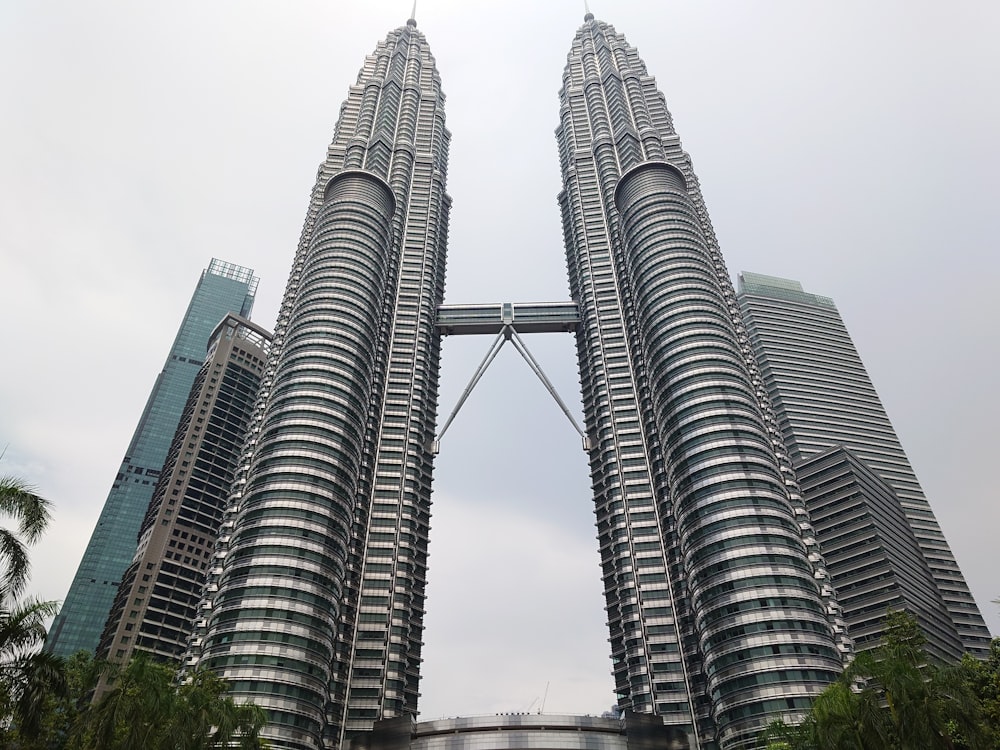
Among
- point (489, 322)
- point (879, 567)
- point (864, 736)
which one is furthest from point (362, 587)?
point (879, 567)

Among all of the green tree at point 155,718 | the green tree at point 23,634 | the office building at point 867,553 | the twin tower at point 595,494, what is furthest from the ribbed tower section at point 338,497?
the office building at point 867,553

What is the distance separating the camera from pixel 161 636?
150875 mm

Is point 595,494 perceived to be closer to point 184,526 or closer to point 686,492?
point 686,492

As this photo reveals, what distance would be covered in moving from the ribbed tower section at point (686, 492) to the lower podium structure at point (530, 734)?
9.71m

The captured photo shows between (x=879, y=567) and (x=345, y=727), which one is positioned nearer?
(x=345, y=727)

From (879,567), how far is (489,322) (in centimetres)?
10915

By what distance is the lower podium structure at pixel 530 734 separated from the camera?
97.8 m

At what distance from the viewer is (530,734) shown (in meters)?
98.4

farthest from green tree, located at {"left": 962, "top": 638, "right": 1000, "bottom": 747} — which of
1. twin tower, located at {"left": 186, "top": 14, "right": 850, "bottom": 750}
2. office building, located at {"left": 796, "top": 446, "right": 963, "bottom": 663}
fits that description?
office building, located at {"left": 796, "top": 446, "right": 963, "bottom": 663}

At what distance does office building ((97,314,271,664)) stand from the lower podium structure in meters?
61.5

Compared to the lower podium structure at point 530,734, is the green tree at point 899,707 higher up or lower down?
lower down

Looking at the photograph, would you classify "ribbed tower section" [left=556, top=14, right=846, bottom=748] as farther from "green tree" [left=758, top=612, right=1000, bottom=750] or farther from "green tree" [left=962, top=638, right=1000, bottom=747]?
"green tree" [left=758, top=612, right=1000, bottom=750]

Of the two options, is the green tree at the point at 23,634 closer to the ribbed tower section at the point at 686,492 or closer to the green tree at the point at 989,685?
the green tree at the point at 989,685

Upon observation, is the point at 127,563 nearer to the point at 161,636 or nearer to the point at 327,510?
the point at 161,636
